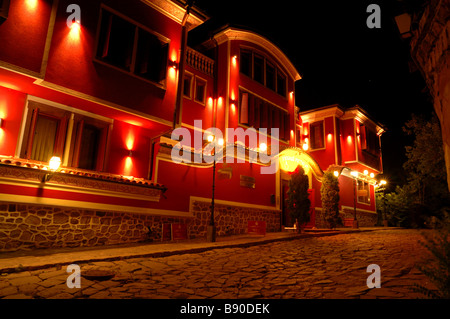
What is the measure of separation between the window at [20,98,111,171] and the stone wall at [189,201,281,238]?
5069mm

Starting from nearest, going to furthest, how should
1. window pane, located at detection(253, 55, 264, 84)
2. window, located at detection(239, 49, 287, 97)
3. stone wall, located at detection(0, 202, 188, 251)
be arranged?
stone wall, located at detection(0, 202, 188, 251) → window, located at detection(239, 49, 287, 97) → window pane, located at detection(253, 55, 264, 84)

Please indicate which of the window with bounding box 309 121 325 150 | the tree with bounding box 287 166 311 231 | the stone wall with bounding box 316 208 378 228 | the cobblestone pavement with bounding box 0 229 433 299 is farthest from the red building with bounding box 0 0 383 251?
the window with bounding box 309 121 325 150

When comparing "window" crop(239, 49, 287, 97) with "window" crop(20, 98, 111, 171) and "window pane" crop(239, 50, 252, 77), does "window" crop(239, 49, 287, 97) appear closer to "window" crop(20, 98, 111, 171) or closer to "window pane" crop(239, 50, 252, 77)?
"window pane" crop(239, 50, 252, 77)

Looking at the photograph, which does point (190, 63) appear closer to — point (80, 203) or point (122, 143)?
point (122, 143)

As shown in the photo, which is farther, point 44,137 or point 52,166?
point 44,137

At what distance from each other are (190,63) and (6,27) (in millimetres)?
9111

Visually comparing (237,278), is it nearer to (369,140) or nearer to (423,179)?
(423,179)

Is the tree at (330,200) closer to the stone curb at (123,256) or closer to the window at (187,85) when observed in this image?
the stone curb at (123,256)

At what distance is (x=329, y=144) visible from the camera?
26125mm

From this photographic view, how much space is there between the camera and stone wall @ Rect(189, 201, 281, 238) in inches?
562

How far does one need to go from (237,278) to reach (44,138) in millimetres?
8489

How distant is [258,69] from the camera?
765 inches

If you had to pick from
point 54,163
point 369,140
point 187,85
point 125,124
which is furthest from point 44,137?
point 369,140
